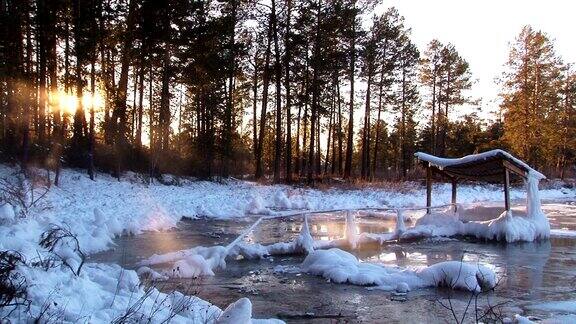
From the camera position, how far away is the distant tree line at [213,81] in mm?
22500

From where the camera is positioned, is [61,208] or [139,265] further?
[61,208]

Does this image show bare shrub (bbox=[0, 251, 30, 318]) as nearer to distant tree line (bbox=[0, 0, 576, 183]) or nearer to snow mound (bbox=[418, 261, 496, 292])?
snow mound (bbox=[418, 261, 496, 292])

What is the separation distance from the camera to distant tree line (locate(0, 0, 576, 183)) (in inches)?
886

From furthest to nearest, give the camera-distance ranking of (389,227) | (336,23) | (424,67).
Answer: (424,67)
(336,23)
(389,227)

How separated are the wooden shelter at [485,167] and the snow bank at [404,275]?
7.54 m

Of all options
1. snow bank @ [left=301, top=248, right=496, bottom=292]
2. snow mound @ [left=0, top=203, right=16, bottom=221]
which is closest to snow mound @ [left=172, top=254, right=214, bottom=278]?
snow bank @ [left=301, top=248, right=496, bottom=292]

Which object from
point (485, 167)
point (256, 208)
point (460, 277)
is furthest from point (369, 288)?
point (256, 208)

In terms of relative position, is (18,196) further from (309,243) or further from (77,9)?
(77,9)

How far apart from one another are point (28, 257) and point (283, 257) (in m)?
6.92

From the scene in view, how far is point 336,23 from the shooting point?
33844 millimetres

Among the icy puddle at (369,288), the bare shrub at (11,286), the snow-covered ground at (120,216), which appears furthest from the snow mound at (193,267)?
the bare shrub at (11,286)

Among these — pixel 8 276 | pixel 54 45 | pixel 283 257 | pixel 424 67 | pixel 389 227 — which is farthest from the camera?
pixel 424 67

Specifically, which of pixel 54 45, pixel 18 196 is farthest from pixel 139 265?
pixel 54 45

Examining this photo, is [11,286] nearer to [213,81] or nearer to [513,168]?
[513,168]
